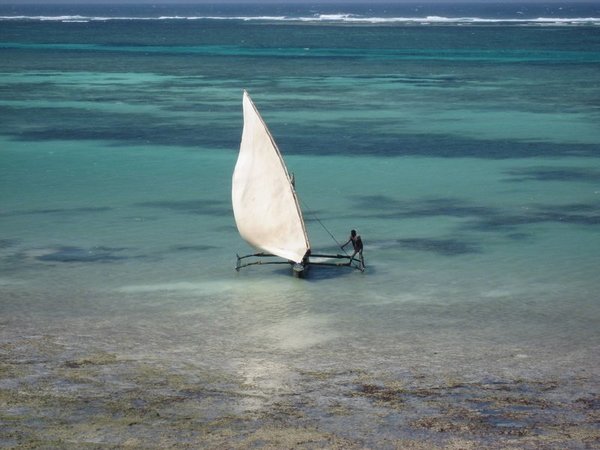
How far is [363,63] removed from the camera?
83.4m

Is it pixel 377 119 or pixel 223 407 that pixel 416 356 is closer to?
pixel 223 407

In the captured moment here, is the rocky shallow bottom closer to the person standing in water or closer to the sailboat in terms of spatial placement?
the sailboat

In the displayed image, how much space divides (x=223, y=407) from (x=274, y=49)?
308 ft

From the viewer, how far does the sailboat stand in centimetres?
2323

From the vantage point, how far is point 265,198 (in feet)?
78.4

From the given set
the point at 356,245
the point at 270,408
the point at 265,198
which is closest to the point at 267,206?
the point at 265,198

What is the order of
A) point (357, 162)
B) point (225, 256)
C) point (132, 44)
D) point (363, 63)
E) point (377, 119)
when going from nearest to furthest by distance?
1. point (225, 256)
2. point (357, 162)
3. point (377, 119)
4. point (363, 63)
5. point (132, 44)

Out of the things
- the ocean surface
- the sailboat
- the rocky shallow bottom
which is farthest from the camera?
the sailboat

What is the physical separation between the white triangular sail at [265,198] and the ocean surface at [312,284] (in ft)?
2.47

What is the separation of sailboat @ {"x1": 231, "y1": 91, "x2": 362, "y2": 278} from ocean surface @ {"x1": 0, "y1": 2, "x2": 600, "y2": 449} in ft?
1.64

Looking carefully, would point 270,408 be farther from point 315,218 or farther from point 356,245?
point 315,218

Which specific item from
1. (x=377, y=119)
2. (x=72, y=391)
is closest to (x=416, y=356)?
(x=72, y=391)

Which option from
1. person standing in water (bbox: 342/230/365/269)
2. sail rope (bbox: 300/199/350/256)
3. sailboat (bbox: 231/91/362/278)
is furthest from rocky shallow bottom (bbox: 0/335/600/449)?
sail rope (bbox: 300/199/350/256)

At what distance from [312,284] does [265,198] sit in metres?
2.34
